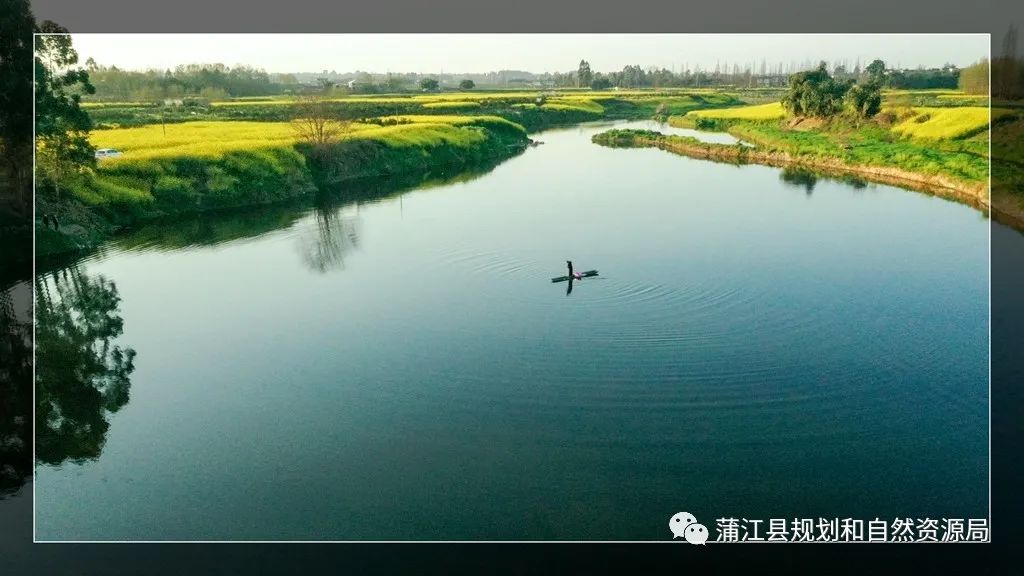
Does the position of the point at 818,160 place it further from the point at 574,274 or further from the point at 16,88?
the point at 16,88

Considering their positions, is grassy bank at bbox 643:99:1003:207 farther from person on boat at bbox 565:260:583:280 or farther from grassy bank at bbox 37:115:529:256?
person on boat at bbox 565:260:583:280

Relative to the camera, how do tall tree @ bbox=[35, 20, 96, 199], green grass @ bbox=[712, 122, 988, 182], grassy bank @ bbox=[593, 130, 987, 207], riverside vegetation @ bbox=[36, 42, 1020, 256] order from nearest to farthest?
tall tree @ bbox=[35, 20, 96, 199]
riverside vegetation @ bbox=[36, 42, 1020, 256]
grassy bank @ bbox=[593, 130, 987, 207]
green grass @ bbox=[712, 122, 988, 182]

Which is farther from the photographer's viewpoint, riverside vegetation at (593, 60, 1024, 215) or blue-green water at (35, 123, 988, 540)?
riverside vegetation at (593, 60, 1024, 215)

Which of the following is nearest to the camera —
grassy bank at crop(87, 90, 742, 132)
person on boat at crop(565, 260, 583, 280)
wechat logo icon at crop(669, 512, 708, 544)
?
wechat logo icon at crop(669, 512, 708, 544)

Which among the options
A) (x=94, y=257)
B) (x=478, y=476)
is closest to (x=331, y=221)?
(x=94, y=257)

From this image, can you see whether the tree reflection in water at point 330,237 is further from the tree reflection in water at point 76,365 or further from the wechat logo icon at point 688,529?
the wechat logo icon at point 688,529

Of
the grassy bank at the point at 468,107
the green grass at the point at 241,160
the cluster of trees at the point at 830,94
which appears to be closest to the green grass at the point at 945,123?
the cluster of trees at the point at 830,94

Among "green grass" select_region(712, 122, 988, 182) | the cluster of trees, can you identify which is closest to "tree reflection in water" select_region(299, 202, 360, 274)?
Result: "green grass" select_region(712, 122, 988, 182)
